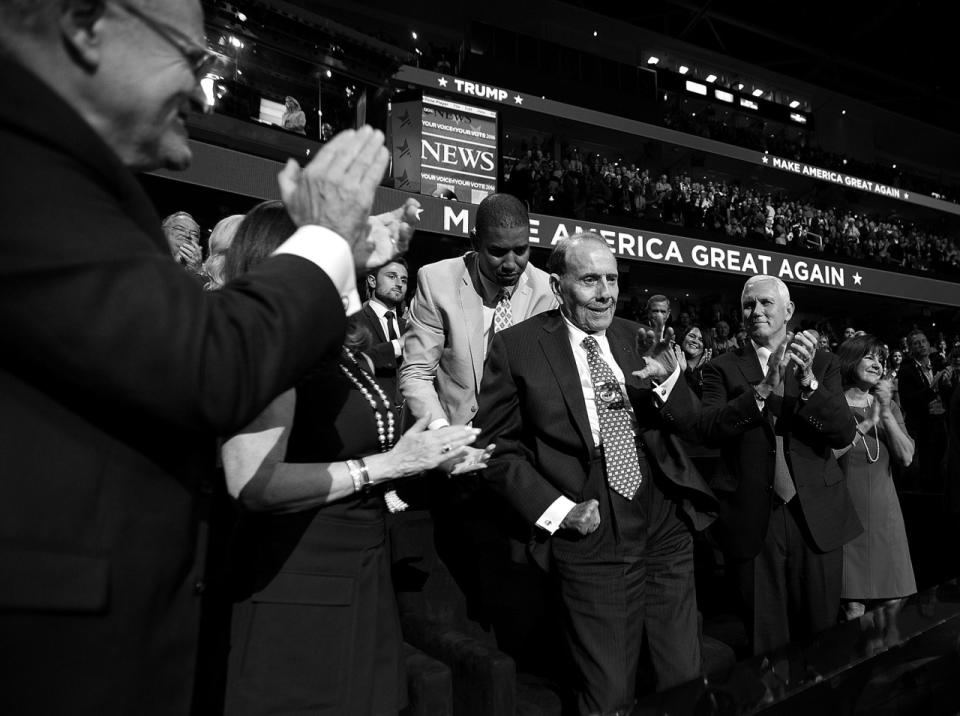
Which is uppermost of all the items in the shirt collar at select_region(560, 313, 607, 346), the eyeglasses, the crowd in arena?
the crowd in arena

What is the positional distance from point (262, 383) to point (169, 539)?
0.22 metres

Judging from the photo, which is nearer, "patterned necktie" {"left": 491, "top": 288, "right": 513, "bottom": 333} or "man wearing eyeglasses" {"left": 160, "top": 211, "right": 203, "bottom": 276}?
"patterned necktie" {"left": 491, "top": 288, "right": 513, "bottom": 333}

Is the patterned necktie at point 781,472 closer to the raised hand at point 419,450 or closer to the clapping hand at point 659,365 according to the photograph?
the clapping hand at point 659,365

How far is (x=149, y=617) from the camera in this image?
729 millimetres

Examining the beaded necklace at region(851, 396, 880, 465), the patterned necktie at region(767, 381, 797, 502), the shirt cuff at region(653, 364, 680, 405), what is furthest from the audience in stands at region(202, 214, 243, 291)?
the beaded necklace at region(851, 396, 880, 465)

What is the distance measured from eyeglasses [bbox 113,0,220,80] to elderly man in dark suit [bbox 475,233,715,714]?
5.18 ft

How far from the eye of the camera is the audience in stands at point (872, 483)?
10.1 feet

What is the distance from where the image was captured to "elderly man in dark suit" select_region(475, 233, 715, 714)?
210 cm

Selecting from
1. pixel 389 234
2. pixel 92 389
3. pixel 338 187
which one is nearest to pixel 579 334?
pixel 389 234

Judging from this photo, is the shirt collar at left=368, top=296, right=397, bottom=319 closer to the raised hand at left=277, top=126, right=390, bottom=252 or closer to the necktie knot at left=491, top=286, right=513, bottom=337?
the necktie knot at left=491, top=286, right=513, bottom=337

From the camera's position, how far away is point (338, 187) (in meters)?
0.85

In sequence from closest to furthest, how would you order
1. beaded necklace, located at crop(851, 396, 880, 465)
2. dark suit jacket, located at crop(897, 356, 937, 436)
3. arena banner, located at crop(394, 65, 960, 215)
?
beaded necklace, located at crop(851, 396, 880, 465), dark suit jacket, located at crop(897, 356, 937, 436), arena banner, located at crop(394, 65, 960, 215)

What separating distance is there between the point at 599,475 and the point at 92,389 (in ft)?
5.85

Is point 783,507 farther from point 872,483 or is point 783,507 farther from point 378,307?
point 378,307
